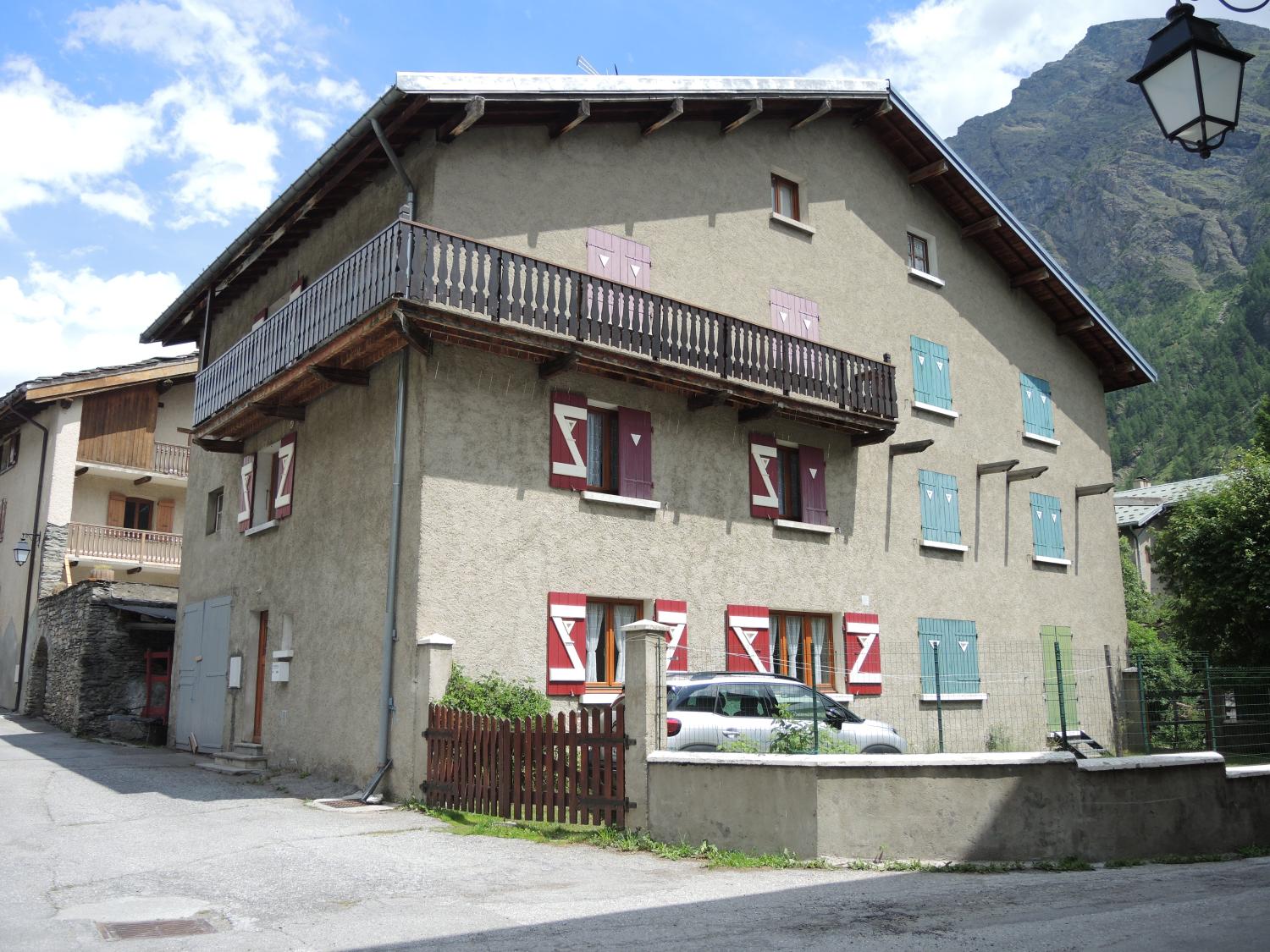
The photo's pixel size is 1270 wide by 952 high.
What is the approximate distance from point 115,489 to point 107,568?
2245mm

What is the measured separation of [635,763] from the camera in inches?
414

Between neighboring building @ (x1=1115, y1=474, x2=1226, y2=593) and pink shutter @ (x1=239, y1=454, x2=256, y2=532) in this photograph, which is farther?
neighboring building @ (x1=1115, y1=474, x2=1226, y2=593)

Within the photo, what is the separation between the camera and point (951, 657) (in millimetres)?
19547

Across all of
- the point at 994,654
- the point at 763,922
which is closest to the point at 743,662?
the point at 994,654

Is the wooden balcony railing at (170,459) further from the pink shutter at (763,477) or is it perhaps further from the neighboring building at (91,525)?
the pink shutter at (763,477)

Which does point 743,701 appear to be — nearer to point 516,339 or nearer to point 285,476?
point 516,339

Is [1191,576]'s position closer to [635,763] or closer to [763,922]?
[635,763]

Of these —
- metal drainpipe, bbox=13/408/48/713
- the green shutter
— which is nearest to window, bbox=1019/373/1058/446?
the green shutter

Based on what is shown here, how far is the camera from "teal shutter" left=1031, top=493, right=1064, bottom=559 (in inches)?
868

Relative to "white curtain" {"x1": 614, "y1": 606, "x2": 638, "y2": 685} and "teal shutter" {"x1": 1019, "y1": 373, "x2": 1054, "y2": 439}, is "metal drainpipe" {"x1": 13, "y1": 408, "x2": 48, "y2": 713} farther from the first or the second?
"teal shutter" {"x1": 1019, "y1": 373, "x2": 1054, "y2": 439}

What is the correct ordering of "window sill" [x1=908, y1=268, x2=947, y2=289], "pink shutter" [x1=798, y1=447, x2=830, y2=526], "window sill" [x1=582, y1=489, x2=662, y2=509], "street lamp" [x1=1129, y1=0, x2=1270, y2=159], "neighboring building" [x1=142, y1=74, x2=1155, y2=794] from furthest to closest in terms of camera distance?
"window sill" [x1=908, y1=268, x2=947, y2=289] < "pink shutter" [x1=798, y1=447, x2=830, y2=526] < "window sill" [x1=582, y1=489, x2=662, y2=509] < "neighboring building" [x1=142, y1=74, x2=1155, y2=794] < "street lamp" [x1=1129, y1=0, x2=1270, y2=159]

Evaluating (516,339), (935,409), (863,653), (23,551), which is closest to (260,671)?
(516,339)

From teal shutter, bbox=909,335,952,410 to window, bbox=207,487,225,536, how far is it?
1272cm

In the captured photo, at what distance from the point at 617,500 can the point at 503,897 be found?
767 centimetres
